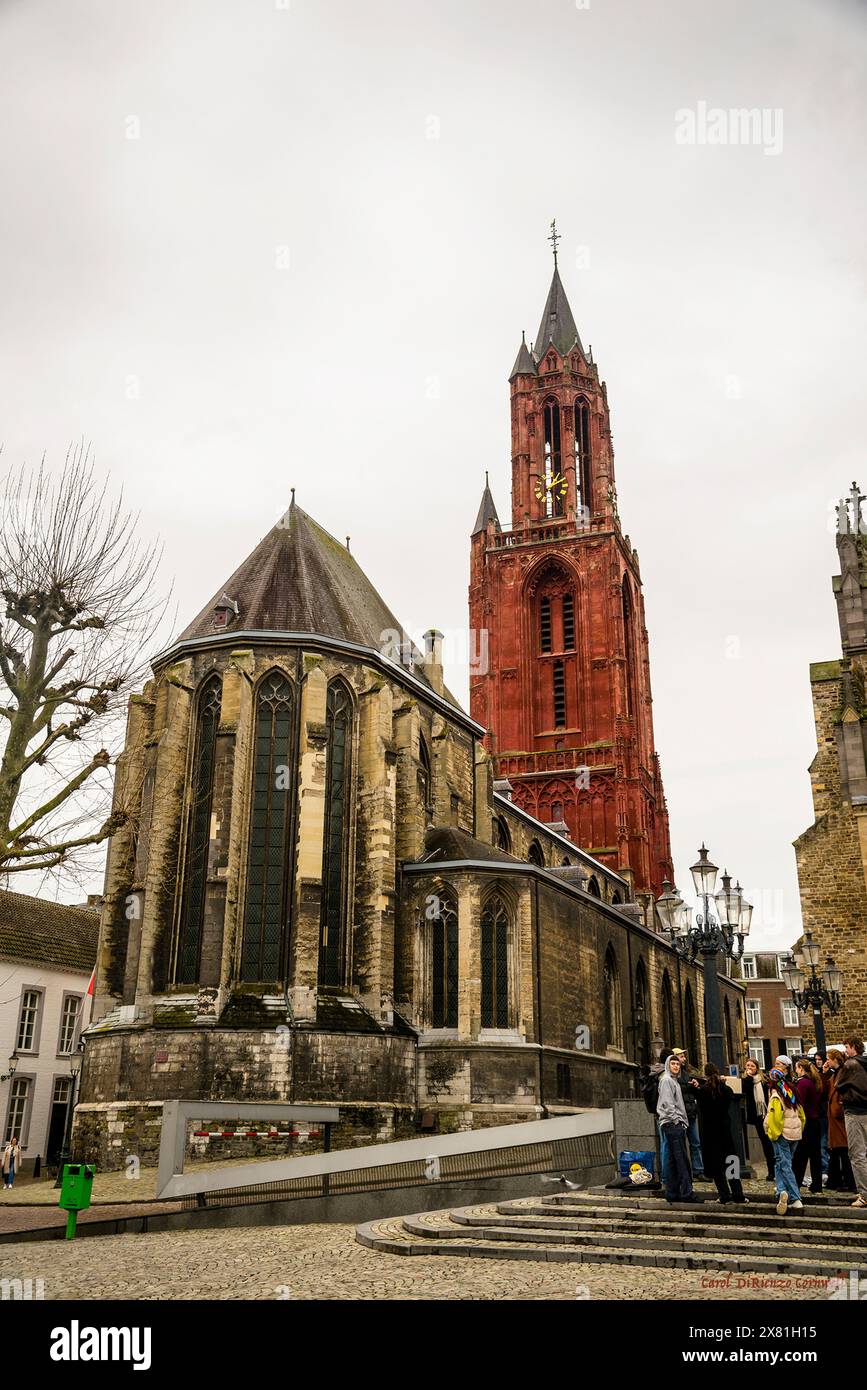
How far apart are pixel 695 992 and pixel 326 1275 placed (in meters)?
40.9

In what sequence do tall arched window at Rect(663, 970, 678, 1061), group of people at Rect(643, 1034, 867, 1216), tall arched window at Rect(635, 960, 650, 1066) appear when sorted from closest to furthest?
group of people at Rect(643, 1034, 867, 1216), tall arched window at Rect(635, 960, 650, 1066), tall arched window at Rect(663, 970, 678, 1061)

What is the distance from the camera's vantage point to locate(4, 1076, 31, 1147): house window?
3159 cm

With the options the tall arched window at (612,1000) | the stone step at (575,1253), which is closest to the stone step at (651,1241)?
the stone step at (575,1253)

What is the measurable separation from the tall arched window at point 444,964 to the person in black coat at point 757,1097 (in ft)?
40.3

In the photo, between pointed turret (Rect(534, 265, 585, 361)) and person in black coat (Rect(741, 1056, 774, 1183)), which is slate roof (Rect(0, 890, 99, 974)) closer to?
person in black coat (Rect(741, 1056, 774, 1183))

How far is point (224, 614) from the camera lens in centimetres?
2728

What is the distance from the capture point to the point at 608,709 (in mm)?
54750

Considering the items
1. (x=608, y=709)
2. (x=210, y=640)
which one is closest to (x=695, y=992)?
(x=608, y=709)

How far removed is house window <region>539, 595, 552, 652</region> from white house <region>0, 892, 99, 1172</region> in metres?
30.4

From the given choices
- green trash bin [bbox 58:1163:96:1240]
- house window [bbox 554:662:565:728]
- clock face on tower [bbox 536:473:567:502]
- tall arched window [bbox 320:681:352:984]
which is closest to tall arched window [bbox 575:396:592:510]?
clock face on tower [bbox 536:473:567:502]

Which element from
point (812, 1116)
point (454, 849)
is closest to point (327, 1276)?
point (812, 1116)
